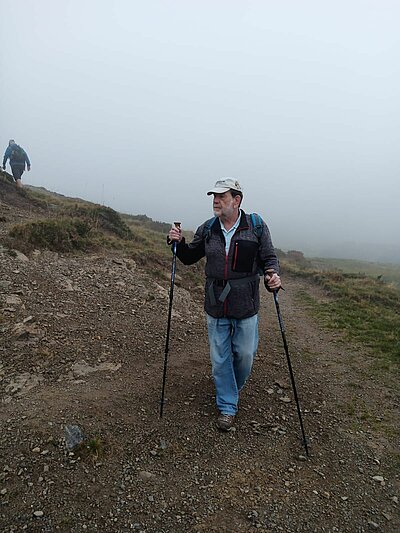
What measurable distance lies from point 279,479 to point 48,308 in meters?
5.50

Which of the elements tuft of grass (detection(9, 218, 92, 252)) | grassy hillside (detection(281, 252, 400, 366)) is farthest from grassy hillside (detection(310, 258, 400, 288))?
tuft of grass (detection(9, 218, 92, 252))

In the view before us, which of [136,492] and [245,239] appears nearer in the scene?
[136,492]

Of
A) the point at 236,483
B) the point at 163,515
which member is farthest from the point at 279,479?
the point at 163,515

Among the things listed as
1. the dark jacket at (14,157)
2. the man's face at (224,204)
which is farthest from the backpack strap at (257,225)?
the dark jacket at (14,157)

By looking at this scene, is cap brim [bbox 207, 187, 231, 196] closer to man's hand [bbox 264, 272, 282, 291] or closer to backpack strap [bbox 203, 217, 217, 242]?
backpack strap [bbox 203, 217, 217, 242]

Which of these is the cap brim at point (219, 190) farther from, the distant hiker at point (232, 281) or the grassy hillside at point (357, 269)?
the grassy hillside at point (357, 269)

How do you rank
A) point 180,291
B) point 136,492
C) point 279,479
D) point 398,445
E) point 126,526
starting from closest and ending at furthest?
point 126,526 → point 136,492 → point 279,479 → point 398,445 → point 180,291

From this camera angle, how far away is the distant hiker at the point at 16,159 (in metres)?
17.4

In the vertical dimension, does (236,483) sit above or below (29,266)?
below

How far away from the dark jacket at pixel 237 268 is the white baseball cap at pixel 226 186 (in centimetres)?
36

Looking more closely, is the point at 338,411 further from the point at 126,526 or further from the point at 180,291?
the point at 180,291

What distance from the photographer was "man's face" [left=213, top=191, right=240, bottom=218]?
16.0ft

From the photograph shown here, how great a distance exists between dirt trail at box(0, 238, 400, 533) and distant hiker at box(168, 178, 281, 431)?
0.63 meters

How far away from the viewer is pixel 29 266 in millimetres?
9188
